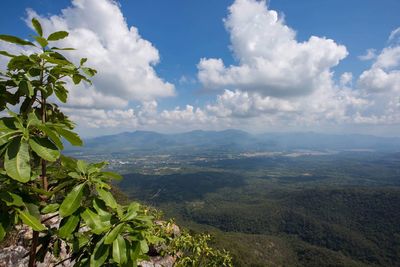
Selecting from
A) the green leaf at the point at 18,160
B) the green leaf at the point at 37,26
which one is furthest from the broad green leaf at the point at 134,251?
the green leaf at the point at 37,26

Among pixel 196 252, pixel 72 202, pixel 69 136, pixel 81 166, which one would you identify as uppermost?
pixel 69 136

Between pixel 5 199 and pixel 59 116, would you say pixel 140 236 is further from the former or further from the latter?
pixel 59 116

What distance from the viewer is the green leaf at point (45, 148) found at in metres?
2.08

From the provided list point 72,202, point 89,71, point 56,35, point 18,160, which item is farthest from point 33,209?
point 56,35

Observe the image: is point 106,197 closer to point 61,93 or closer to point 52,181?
point 52,181

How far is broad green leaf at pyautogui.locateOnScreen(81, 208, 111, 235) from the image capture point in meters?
2.46

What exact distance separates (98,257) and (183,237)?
16.1 feet

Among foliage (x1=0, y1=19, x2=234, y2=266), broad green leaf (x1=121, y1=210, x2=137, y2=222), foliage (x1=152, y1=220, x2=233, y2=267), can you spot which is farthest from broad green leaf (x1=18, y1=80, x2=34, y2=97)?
foliage (x1=152, y1=220, x2=233, y2=267)

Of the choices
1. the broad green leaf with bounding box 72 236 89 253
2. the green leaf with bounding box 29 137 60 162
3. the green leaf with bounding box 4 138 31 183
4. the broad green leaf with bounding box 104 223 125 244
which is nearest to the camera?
the green leaf with bounding box 4 138 31 183

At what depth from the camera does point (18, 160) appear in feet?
6.42

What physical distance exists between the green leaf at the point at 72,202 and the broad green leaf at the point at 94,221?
0.15 metres

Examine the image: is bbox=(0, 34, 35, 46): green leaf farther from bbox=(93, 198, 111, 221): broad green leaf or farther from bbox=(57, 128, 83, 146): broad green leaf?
bbox=(93, 198, 111, 221): broad green leaf

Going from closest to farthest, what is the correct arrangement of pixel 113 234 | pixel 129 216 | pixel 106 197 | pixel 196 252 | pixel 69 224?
pixel 113 234 → pixel 69 224 → pixel 106 197 → pixel 129 216 → pixel 196 252

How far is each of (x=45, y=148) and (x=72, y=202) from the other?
0.55 metres
